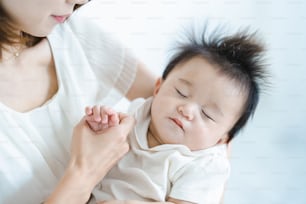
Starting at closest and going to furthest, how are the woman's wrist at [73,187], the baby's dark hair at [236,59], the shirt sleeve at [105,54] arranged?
the woman's wrist at [73,187] < the baby's dark hair at [236,59] < the shirt sleeve at [105,54]

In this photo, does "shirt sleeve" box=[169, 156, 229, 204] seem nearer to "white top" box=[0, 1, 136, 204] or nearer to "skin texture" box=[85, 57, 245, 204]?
"skin texture" box=[85, 57, 245, 204]

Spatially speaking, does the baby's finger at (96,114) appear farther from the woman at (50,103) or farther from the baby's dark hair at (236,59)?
the baby's dark hair at (236,59)

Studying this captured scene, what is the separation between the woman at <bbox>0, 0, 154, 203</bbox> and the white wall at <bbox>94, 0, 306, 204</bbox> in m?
0.12

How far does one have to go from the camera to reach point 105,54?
3.09ft

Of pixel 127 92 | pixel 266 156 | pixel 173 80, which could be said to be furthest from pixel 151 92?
pixel 266 156

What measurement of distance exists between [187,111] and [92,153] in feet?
0.52

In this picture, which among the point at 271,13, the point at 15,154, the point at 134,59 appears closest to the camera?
the point at 15,154

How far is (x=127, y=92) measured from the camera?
3.20 feet

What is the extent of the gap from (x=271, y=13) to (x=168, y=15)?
0.23 meters

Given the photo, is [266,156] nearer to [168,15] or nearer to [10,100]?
Result: [168,15]

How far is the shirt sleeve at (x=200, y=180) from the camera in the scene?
0.75 metres

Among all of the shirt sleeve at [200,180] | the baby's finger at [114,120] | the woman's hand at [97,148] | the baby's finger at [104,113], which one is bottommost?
the shirt sleeve at [200,180]

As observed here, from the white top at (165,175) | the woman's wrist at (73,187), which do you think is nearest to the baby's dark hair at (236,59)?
the white top at (165,175)

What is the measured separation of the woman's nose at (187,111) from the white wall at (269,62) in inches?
9.9
